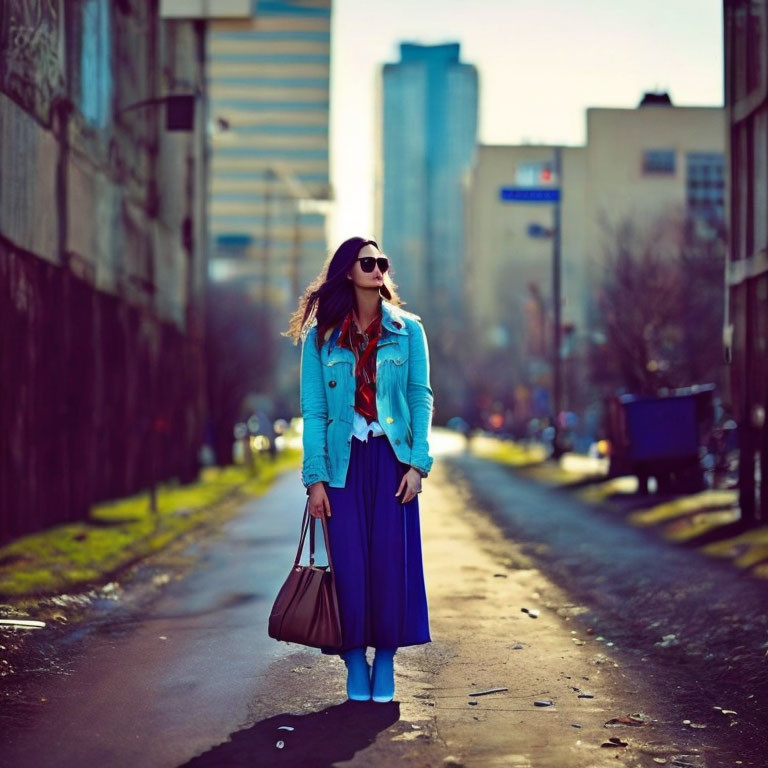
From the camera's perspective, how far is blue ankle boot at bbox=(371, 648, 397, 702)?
6.11m

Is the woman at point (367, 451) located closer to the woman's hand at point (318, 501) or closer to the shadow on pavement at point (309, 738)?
the woman's hand at point (318, 501)

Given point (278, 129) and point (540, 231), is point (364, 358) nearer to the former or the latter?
point (540, 231)

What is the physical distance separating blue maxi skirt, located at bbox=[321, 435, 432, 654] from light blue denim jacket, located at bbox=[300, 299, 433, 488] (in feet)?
0.25

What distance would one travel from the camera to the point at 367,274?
242 inches

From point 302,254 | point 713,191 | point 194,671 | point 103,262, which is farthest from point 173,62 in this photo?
point 302,254

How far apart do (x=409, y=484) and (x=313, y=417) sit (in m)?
0.48

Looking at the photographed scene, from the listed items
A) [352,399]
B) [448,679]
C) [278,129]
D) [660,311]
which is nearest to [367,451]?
[352,399]

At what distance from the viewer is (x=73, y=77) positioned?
17.5m

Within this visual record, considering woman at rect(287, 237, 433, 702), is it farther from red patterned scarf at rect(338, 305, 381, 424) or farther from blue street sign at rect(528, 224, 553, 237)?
blue street sign at rect(528, 224, 553, 237)

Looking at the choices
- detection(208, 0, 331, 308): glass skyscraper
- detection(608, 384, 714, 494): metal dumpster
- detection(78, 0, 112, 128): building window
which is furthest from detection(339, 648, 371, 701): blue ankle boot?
detection(208, 0, 331, 308): glass skyscraper

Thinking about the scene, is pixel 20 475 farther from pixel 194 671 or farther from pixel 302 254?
pixel 302 254

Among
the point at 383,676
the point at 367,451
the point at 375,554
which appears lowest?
the point at 383,676

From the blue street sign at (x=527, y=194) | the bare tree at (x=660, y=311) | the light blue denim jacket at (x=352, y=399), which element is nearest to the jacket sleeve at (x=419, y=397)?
the light blue denim jacket at (x=352, y=399)

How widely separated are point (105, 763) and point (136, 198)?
61.2ft
